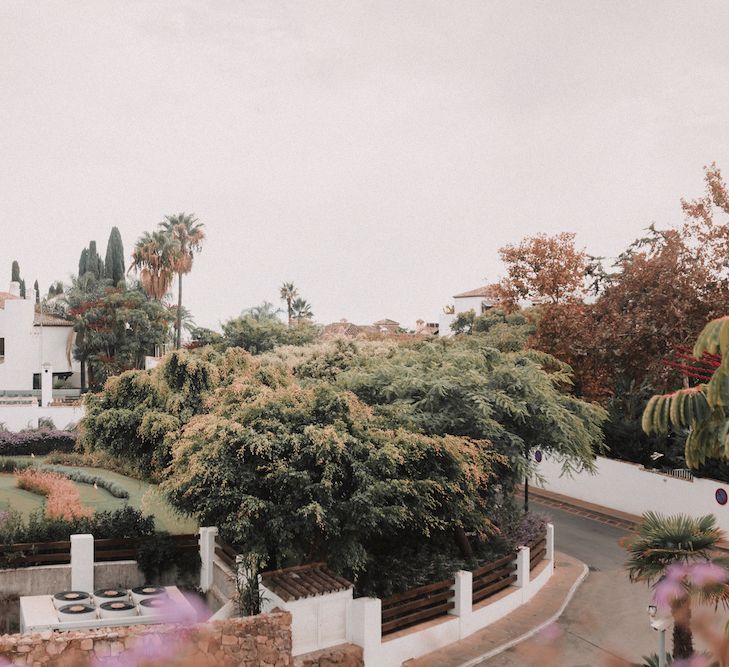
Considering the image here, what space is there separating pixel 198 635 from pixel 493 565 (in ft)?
22.6

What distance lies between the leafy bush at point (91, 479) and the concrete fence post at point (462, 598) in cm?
1410

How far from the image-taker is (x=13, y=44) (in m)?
25.4

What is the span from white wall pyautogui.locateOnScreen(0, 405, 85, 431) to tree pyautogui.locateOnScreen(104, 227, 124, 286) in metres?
41.0

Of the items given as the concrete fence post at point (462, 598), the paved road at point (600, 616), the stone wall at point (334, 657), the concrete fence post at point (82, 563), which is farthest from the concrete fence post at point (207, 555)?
the paved road at point (600, 616)

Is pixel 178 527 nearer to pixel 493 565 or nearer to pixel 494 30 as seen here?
pixel 493 565

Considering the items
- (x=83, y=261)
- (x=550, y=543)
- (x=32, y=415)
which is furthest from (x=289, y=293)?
(x=550, y=543)

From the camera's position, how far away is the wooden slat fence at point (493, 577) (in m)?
14.8

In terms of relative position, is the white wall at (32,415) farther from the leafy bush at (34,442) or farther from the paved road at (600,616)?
the paved road at (600,616)

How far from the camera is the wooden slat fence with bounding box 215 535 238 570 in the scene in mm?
14830

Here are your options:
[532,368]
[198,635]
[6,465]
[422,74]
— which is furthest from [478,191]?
[198,635]

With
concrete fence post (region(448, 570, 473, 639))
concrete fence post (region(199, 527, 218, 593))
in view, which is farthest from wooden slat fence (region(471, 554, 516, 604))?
concrete fence post (region(199, 527, 218, 593))

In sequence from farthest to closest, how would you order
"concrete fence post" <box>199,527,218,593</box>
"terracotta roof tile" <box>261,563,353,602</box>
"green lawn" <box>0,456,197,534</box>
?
"green lawn" <box>0,456,197,534</box>
"concrete fence post" <box>199,527,218,593</box>
"terracotta roof tile" <box>261,563,353,602</box>

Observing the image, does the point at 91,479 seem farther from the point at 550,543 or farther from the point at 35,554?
the point at 550,543

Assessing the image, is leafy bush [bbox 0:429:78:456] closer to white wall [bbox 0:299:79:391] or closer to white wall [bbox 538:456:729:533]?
white wall [bbox 0:299:79:391]
